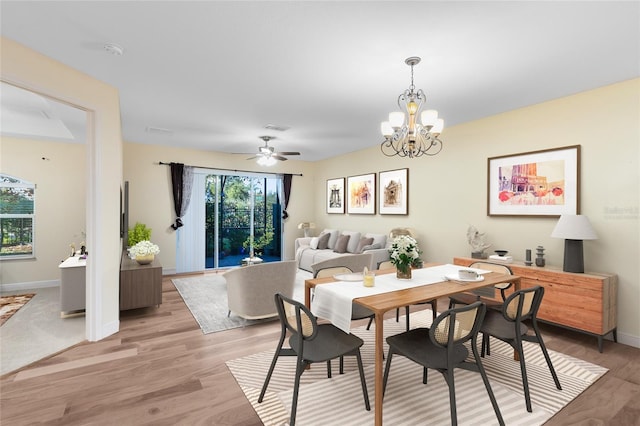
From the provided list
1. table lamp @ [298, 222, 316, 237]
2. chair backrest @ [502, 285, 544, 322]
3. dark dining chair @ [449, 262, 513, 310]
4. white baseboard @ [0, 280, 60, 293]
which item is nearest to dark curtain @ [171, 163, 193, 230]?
white baseboard @ [0, 280, 60, 293]

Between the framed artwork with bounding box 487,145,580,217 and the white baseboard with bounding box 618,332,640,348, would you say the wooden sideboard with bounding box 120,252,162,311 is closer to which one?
the framed artwork with bounding box 487,145,580,217

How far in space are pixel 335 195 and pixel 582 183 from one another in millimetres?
4875

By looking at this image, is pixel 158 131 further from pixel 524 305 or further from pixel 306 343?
pixel 524 305

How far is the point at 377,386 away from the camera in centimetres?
189

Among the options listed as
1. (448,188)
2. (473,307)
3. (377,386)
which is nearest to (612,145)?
(448,188)

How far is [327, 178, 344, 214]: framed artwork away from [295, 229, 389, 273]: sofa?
62 cm

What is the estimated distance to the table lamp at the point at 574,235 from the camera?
315cm

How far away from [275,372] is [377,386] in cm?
111

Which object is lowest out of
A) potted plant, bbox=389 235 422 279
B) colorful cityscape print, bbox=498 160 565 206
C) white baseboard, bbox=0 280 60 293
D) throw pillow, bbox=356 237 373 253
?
white baseboard, bbox=0 280 60 293

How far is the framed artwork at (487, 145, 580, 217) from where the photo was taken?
11.6ft

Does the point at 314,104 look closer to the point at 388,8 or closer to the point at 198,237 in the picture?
the point at 388,8

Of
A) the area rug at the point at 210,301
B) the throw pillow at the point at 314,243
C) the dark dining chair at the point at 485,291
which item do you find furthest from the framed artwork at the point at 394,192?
the dark dining chair at the point at 485,291

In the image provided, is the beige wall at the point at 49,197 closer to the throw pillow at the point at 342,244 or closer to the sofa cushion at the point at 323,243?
the sofa cushion at the point at 323,243

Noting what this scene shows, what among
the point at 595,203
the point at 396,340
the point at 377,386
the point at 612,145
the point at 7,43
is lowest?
the point at 377,386
